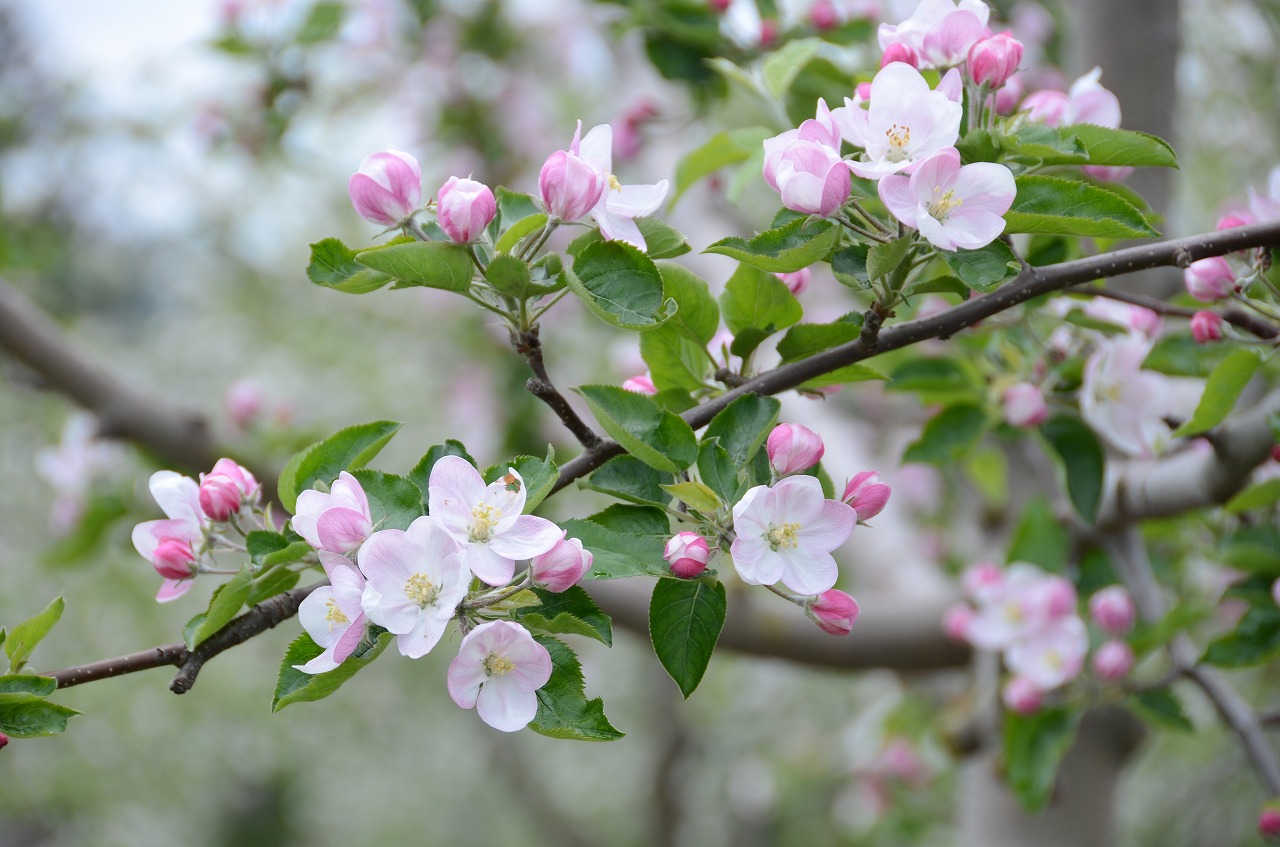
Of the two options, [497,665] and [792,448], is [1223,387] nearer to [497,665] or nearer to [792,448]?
[792,448]

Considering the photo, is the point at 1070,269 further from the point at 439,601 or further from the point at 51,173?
the point at 51,173

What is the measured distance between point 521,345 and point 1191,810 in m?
3.13

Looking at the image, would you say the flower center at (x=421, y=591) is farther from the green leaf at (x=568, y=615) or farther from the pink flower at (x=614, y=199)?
the pink flower at (x=614, y=199)

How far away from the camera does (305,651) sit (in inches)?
26.6

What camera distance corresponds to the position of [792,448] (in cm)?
70

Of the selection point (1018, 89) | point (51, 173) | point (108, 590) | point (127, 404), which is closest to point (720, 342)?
point (1018, 89)

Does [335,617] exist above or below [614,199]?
below

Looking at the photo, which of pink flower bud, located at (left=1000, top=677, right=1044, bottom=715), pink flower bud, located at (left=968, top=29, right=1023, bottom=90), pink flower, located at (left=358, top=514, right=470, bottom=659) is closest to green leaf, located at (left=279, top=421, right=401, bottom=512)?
pink flower, located at (left=358, top=514, right=470, bottom=659)

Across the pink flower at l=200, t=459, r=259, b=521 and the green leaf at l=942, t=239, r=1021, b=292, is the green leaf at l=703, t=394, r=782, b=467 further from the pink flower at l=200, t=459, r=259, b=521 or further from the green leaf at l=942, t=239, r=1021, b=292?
the pink flower at l=200, t=459, r=259, b=521

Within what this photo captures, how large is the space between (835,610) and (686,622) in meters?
0.11

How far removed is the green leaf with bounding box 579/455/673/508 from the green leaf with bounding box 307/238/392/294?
20 centimetres

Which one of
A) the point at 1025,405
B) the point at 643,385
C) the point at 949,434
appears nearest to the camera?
the point at 643,385

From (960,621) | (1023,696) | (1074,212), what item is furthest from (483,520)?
(960,621)

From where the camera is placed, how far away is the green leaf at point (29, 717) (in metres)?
0.69
